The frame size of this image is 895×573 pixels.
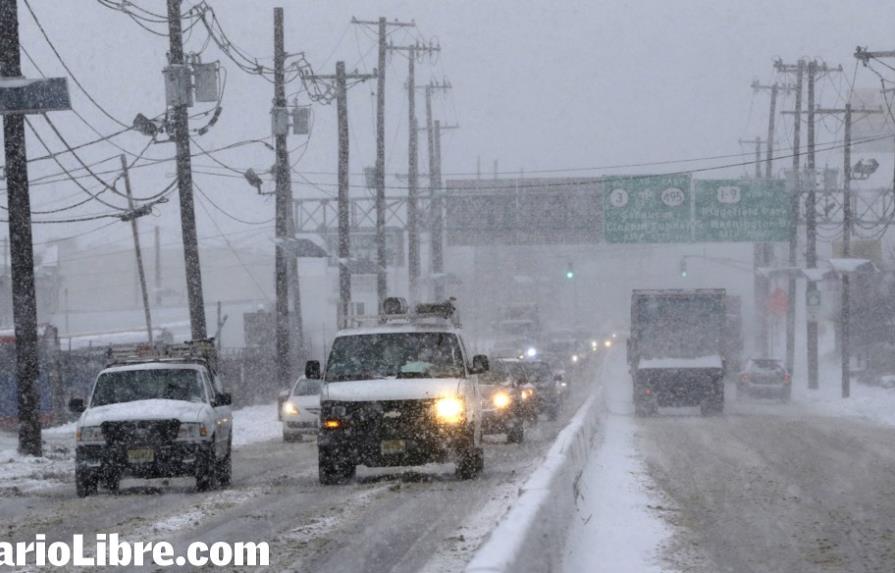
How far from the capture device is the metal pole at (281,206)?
40.0m

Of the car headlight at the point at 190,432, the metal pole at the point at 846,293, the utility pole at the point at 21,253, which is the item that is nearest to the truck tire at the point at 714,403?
the metal pole at the point at 846,293

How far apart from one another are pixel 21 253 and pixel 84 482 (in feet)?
24.7

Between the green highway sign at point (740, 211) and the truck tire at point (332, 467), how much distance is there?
39.0 m

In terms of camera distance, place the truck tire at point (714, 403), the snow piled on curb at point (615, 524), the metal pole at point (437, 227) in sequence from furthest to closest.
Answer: the metal pole at point (437, 227) < the truck tire at point (714, 403) < the snow piled on curb at point (615, 524)

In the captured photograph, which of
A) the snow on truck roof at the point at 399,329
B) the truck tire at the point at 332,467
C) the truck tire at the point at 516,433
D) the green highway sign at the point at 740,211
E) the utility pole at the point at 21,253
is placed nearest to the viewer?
the truck tire at the point at 332,467

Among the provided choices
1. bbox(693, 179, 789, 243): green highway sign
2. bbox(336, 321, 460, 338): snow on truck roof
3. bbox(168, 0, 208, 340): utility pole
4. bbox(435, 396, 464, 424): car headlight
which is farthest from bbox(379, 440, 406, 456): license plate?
bbox(693, 179, 789, 243): green highway sign

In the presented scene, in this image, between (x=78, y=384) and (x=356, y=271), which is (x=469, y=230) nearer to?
(x=356, y=271)

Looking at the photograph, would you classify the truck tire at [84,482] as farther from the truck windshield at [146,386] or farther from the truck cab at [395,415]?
the truck cab at [395,415]

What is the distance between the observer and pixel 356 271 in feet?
168

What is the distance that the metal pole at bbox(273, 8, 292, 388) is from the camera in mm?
40000

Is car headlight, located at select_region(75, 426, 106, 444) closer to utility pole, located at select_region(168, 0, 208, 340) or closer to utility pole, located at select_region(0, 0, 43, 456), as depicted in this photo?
utility pole, located at select_region(0, 0, 43, 456)

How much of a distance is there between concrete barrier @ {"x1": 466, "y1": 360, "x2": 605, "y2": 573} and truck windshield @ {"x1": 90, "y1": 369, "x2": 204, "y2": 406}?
6945 mm

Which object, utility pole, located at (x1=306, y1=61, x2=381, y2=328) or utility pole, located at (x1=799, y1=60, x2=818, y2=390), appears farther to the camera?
utility pole, located at (x1=799, y1=60, x2=818, y2=390)

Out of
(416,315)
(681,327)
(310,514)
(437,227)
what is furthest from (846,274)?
(310,514)
